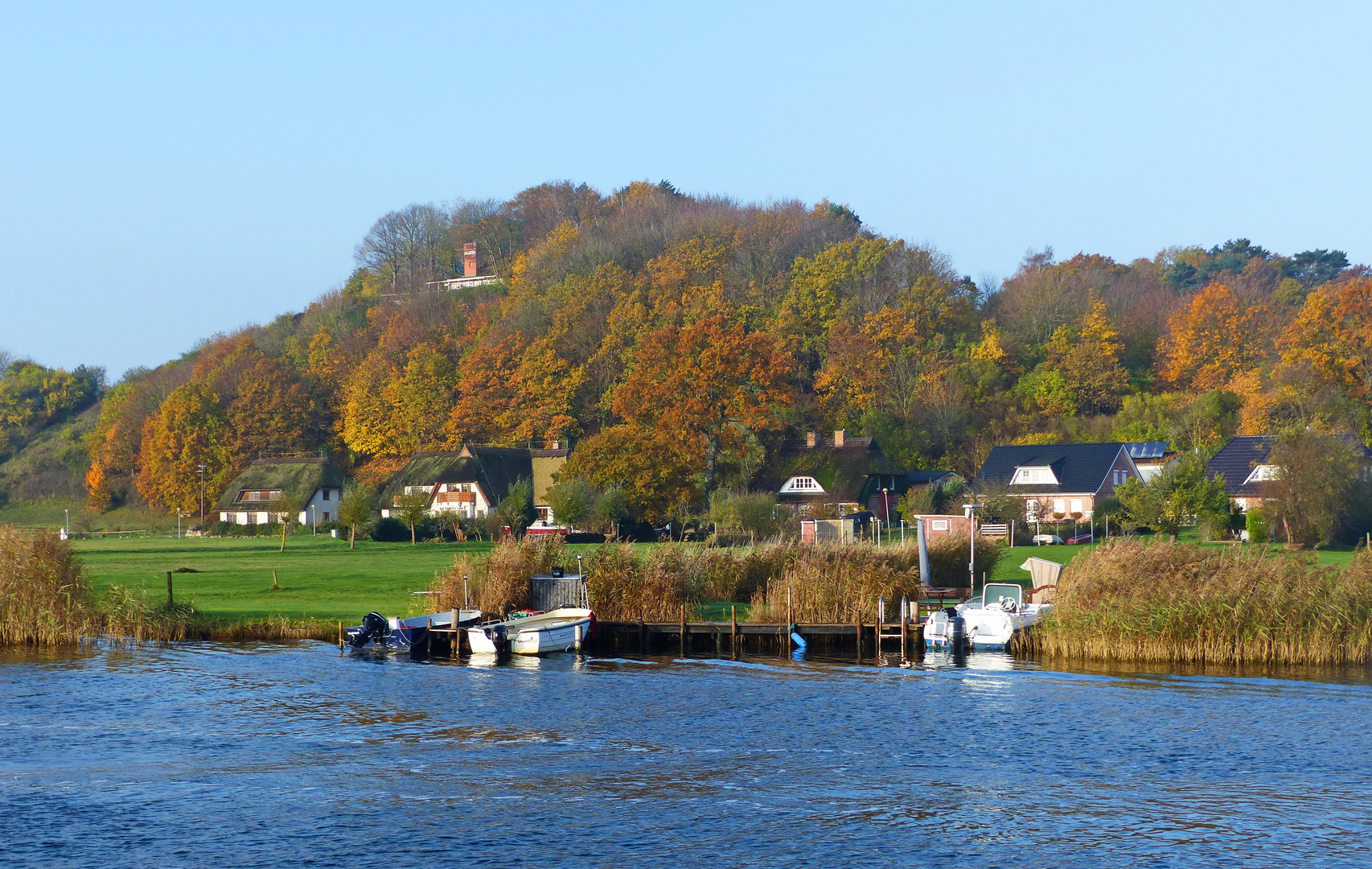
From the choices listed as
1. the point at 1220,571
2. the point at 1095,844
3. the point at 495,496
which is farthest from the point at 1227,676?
the point at 495,496

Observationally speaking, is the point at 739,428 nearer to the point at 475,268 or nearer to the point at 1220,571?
the point at 1220,571

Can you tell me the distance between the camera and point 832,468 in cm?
9981

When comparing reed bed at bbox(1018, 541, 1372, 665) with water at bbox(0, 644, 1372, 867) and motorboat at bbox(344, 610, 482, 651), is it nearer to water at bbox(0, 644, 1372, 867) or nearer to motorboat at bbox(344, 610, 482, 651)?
water at bbox(0, 644, 1372, 867)

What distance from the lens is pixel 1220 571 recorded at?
38688 millimetres

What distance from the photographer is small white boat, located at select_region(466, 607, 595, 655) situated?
42500 mm

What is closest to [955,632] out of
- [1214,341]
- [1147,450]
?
[1147,450]

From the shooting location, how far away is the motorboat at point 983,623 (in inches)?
1652

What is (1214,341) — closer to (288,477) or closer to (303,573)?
(303,573)

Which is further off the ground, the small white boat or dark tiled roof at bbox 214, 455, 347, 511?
dark tiled roof at bbox 214, 455, 347, 511

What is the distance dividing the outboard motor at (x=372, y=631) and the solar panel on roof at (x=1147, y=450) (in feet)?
226

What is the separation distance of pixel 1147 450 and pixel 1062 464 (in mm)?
7025

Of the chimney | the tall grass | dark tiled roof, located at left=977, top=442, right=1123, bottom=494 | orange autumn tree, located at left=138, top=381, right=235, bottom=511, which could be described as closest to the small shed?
the tall grass

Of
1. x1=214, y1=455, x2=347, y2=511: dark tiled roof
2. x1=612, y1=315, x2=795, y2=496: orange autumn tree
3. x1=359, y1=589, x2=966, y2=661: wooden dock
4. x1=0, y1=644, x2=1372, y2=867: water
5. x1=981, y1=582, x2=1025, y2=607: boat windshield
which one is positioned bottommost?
x1=0, y1=644, x2=1372, y2=867: water

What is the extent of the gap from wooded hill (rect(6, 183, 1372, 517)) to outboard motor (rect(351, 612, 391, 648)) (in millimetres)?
40951
